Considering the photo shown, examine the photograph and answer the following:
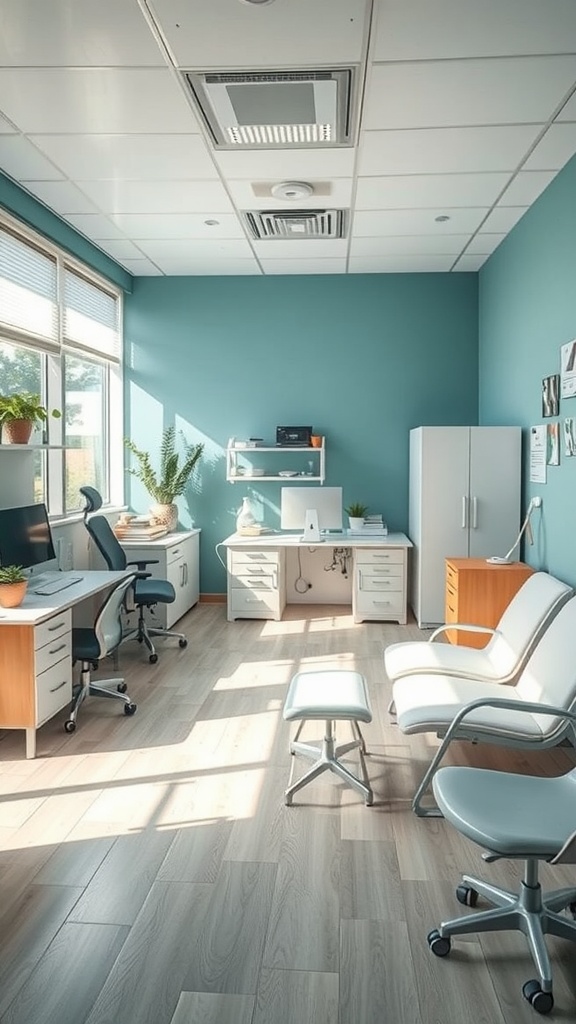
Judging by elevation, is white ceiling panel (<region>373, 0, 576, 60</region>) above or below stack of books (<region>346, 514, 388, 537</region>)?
above

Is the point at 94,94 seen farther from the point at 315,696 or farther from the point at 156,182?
the point at 315,696

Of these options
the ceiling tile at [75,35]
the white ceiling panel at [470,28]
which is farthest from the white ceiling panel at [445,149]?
the ceiling tile at [75,35]

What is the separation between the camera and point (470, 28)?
2.70m

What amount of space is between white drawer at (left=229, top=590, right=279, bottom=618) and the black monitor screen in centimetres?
209

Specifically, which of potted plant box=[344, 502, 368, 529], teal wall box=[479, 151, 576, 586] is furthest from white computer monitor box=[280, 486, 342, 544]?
teal wall box=[479, 151, 576, 586]

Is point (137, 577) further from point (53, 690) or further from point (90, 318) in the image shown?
point (90, 318)

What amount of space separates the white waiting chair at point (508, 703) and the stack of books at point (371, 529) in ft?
9.93

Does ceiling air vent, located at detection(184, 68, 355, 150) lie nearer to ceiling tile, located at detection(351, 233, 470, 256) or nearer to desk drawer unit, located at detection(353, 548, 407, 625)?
ceiling tile, located at detection(351, 233, 470, 256)

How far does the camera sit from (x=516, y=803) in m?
2.05

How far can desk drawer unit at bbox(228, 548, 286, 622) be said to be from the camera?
6.01 m

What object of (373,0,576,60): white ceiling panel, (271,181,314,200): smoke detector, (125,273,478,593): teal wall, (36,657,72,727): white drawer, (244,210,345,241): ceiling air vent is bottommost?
(36,657,72,727): white drawer

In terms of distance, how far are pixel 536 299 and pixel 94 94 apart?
112 inches

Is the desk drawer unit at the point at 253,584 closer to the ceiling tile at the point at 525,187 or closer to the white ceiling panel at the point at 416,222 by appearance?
the white ceiling panel at the point at 416,222

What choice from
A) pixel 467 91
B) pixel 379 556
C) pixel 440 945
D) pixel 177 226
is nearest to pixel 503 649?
pixel 440 945
